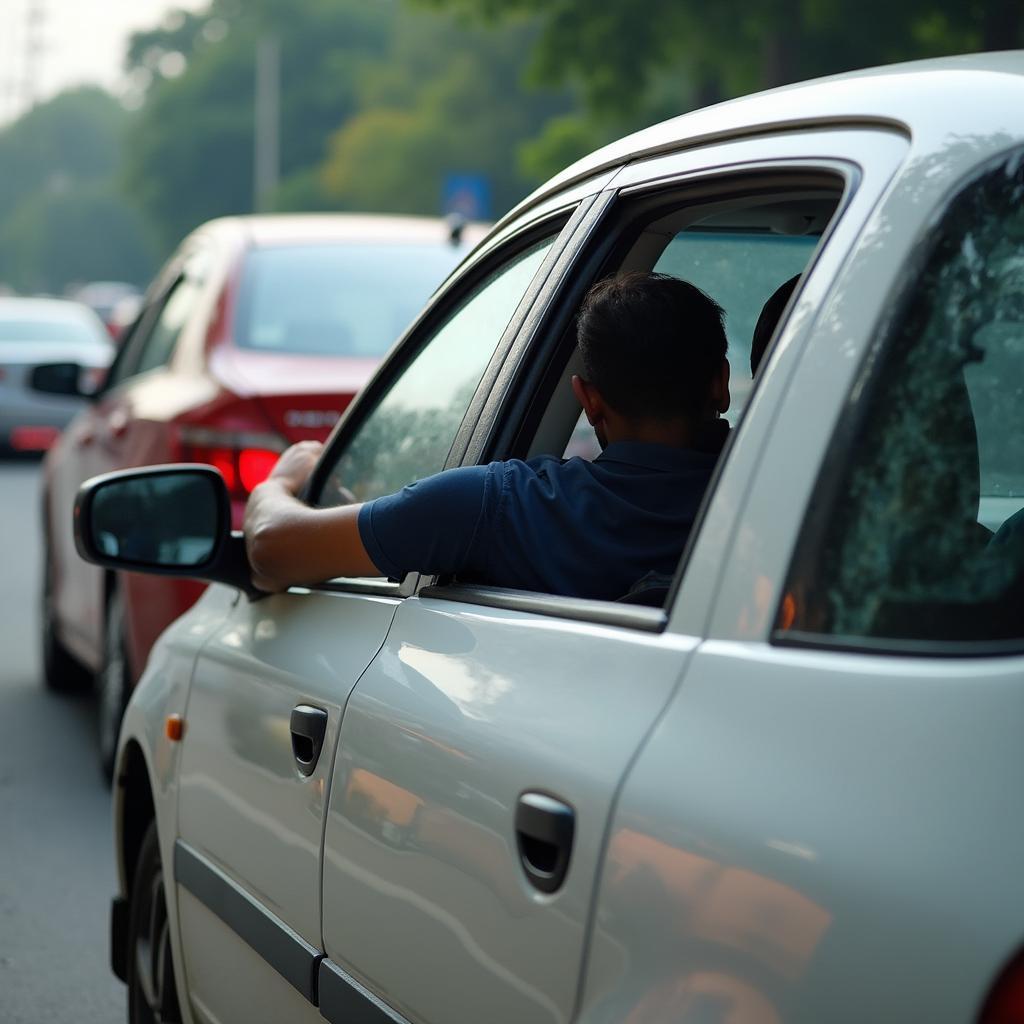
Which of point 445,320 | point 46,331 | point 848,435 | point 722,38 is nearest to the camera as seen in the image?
point 848,435

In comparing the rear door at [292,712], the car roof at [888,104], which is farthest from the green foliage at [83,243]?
the car roof at [888,104]

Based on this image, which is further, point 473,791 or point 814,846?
point 473,791

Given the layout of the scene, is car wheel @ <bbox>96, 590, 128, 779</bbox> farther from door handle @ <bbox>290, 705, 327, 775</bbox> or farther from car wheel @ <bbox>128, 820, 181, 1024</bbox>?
door handle @ <bbox>290, 705, 327, 775</bbox>

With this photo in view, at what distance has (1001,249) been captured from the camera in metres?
1.82

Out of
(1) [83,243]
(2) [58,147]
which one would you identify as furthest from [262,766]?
(2) [58,147]

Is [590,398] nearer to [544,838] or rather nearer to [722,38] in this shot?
[544,838]

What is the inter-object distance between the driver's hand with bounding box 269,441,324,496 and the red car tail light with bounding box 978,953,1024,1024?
6.93ft

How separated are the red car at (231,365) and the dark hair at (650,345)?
3.02 meters

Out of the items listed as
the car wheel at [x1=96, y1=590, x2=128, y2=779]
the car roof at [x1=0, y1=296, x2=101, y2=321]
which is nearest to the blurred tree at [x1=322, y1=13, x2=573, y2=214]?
the car roof at [x1=0, y1=296, x2=101, y2=321]

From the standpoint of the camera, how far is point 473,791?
6.98 ft

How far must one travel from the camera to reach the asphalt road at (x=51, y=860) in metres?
4.69

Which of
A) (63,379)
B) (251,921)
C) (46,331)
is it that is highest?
(251,921)

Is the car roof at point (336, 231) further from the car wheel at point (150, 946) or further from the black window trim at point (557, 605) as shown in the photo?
the black window trim at point (557, 605)

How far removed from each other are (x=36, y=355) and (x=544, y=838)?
20.7 metres
